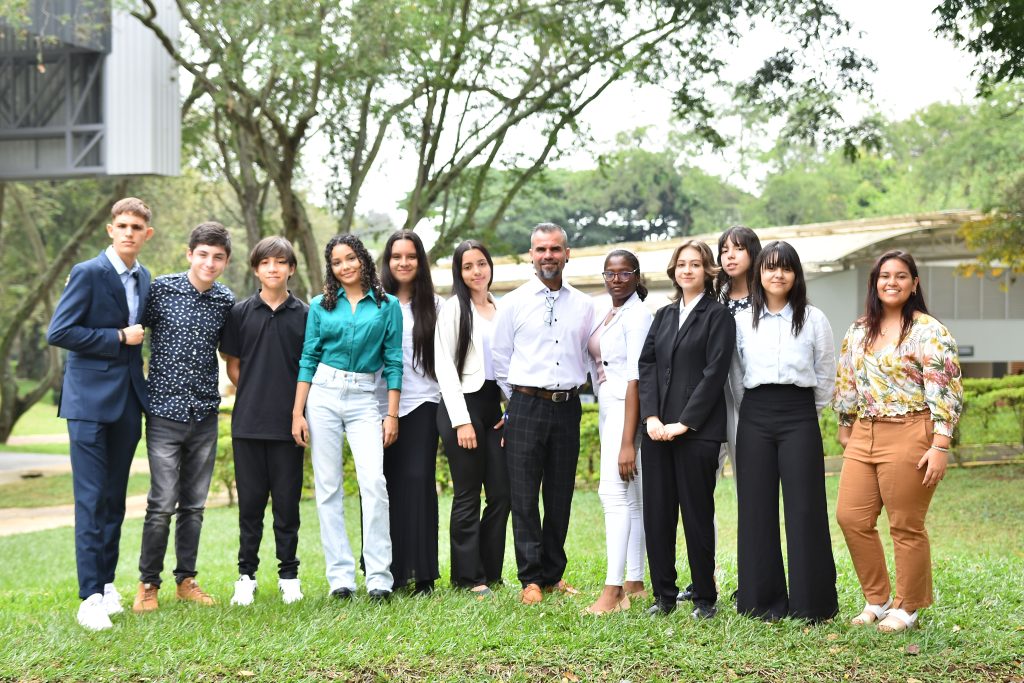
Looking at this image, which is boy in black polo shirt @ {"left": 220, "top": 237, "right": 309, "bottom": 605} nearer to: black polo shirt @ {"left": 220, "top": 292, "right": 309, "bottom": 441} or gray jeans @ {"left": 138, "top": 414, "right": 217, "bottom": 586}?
black polo shirt @ {"left": 220, "top": 292, "right": 309, "bottom": 441}

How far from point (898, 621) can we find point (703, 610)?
39.0 inches

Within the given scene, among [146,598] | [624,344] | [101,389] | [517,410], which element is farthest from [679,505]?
[101,389]

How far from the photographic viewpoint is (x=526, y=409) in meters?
6.07

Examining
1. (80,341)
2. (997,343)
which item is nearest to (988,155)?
(997,343)

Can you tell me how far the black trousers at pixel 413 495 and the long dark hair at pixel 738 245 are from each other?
1.77 m

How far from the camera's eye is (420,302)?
20.9 feet

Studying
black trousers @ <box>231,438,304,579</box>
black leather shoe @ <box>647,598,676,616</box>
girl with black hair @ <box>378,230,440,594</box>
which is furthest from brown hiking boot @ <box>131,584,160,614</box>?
black leather shoe @ <box>647,598,676,616</box>

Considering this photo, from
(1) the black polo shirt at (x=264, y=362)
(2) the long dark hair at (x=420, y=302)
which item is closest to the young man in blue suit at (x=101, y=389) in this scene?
(1) the black polo shirt at (x=264, y=362)

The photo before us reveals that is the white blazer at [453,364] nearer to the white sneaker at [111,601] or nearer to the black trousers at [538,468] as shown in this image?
the black trousers at [538,468]

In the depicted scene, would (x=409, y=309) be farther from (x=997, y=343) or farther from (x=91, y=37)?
(x=997, y=343)

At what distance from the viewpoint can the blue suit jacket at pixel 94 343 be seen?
563cm

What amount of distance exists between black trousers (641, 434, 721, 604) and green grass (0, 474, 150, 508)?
38.7 feet

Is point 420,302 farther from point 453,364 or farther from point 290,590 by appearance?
point 290,590

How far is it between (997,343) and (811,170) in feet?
85.2
